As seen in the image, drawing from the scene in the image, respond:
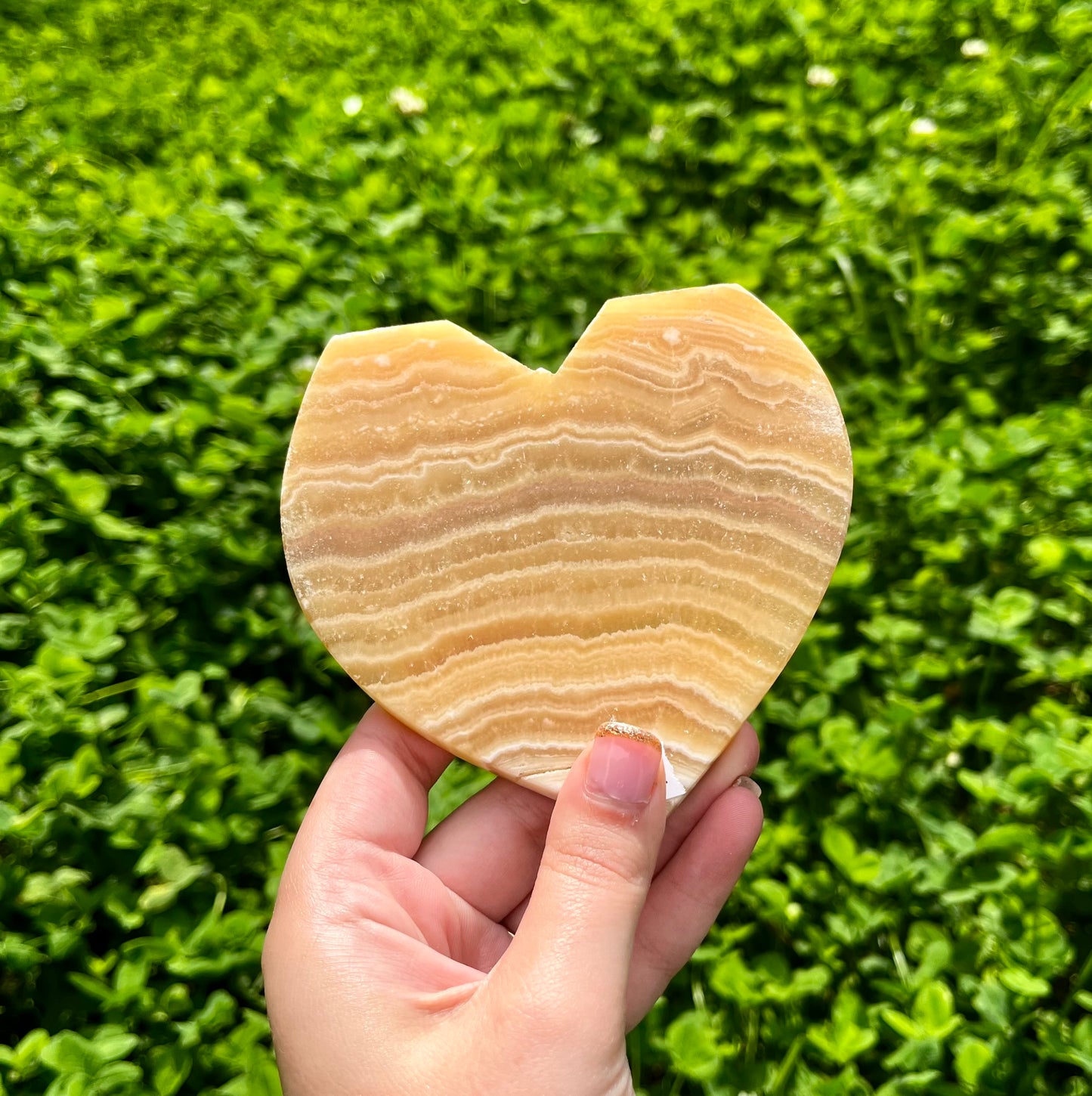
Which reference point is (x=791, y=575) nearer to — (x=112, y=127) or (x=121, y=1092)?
(x=121, y=1092)

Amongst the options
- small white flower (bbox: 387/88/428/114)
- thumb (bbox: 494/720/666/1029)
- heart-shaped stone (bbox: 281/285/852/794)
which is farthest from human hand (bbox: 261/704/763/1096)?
small white flower (bbox: 387/88/428/114)

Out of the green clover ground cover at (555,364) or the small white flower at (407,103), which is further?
the small white flower at (407,103)

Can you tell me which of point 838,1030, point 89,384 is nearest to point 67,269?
point 89,384

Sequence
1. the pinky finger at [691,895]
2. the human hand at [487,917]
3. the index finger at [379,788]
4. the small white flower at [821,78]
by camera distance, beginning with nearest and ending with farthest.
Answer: the human hand at [487,917], the index finger at [379,788], the pinky finger at [691,895], the small white flower at [821,78]

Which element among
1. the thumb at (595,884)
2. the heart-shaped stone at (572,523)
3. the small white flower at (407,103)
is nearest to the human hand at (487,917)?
the thumb at (595,884)

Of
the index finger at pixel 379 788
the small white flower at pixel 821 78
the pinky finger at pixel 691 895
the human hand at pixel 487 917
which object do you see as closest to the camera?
the human hand at pixel 487 917

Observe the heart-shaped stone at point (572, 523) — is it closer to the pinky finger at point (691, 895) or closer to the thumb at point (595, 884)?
the pinky finger at point (691, 895)

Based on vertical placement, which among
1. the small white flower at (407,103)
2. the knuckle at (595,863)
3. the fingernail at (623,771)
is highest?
the fingernail at (623,771)

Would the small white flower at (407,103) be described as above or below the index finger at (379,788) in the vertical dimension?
above

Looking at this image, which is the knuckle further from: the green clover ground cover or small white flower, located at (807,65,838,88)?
small white flower, located at (807,65,838,88)
